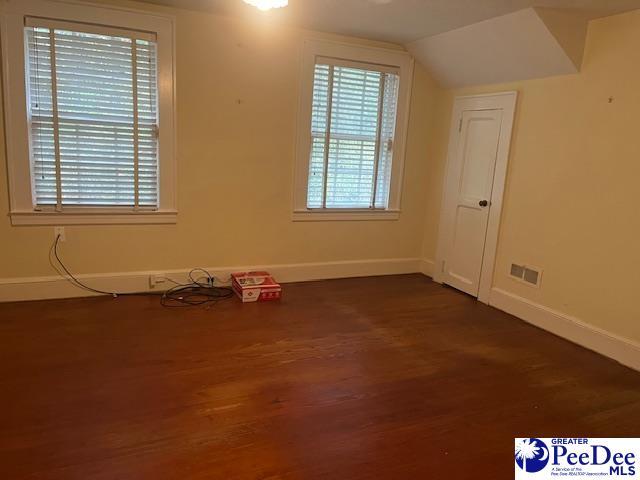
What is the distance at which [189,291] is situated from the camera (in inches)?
162

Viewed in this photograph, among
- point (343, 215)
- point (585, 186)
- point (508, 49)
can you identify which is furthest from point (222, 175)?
point (585, 186)

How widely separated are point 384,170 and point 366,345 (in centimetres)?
224

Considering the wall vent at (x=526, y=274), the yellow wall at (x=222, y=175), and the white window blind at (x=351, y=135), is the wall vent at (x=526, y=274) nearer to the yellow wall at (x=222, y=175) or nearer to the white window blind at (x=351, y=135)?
the white window blind at (x=351, y=135)

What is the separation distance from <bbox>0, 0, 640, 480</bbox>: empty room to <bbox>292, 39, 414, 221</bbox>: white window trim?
2 cm

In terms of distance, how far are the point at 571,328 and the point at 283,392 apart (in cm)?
238

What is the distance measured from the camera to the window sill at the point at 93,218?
3553 mm

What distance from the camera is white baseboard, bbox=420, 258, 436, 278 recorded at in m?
5.05

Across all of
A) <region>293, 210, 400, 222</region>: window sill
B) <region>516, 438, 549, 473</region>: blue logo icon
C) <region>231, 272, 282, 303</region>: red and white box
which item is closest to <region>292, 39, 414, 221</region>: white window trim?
<region>293, 210, 400, 222</region>: window sill

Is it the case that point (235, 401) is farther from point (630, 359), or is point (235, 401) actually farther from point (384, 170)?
point (384, 170)

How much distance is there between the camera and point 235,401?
242 cm

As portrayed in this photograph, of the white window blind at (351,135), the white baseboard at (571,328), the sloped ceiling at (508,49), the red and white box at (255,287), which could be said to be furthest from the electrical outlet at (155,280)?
the sloped ceiling at (508,49)

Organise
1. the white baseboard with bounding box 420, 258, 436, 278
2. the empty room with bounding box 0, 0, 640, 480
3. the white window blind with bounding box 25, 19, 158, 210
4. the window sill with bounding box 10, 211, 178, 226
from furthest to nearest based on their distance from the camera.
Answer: the white baseboard with bounding box 420, 258, 436, 278
the window sill with bounding box 10, 211, 178, 226
the white window blind with bounding box 25, 19, 158, 210
the empty room with bounding box 0, 0, 640, 480

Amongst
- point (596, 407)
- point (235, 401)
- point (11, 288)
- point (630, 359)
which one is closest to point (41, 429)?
point (235, 401)

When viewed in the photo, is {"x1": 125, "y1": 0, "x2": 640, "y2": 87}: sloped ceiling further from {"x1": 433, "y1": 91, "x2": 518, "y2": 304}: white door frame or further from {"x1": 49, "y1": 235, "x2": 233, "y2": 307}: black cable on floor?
{"x1": 49, "y1": 235, "x2": 233, "y2": 307}: black cable on floor
